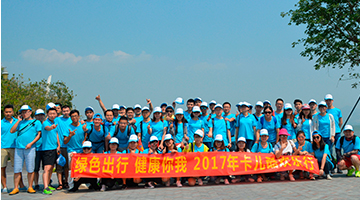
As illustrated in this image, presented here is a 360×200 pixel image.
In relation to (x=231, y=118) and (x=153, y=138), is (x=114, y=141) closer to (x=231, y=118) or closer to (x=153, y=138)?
(x=153, y=138)

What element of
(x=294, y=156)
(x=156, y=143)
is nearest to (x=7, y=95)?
(x=156, y=143)

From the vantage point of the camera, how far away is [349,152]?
8352mm

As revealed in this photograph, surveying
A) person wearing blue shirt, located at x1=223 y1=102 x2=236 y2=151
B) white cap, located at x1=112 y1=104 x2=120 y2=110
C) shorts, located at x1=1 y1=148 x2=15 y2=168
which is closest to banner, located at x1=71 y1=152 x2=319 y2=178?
person wearing blue shirt, located at x1=223 y1=102 x2=236 y2=151

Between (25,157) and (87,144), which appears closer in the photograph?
(25,157)

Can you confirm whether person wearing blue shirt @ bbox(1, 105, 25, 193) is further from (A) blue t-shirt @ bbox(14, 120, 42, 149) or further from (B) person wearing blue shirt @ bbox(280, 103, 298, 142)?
(B) person wearing blue shirt @ bbox(280, 103, 298, 142)

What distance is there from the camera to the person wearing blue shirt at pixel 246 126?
8680mm

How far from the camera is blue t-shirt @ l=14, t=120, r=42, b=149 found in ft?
24.1

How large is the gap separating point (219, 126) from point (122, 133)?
2.60m

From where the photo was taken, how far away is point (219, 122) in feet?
28.3

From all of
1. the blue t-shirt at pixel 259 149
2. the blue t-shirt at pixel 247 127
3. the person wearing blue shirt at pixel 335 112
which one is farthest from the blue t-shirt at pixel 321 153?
the blue t-shirt at pixel 247 127

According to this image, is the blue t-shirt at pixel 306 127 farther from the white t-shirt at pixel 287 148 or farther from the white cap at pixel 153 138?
the white cap at pixel 153 138

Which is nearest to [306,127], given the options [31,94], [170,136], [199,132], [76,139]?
[199,132]

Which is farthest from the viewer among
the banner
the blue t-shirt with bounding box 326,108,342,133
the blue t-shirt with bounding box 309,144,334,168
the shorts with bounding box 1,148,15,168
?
the blue t-shirt with bounding box 326,108,342,133

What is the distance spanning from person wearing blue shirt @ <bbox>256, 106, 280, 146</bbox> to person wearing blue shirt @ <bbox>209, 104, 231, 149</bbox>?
0.82 metres
